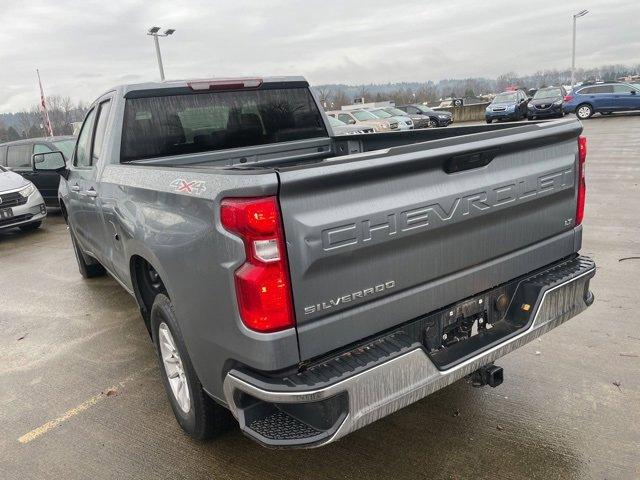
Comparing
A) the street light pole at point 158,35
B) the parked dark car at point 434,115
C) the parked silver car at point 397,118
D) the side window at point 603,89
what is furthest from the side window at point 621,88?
the street light pole at point 158,35

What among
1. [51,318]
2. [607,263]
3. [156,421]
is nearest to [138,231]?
[156,421]

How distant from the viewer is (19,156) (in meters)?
12.2

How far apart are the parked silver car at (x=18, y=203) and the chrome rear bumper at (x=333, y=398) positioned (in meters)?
8.92

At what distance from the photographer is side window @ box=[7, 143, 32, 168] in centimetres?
1197

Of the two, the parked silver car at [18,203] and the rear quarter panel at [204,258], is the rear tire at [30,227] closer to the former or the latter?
the parked silver car at [18,203]

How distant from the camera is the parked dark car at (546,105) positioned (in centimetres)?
2606

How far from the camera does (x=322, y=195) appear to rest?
210cm

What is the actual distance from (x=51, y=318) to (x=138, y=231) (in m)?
2.97

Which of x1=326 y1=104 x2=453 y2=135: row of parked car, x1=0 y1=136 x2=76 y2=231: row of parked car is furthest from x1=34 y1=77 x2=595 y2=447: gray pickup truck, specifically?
x1=326 y1=104 x2=453 y2=135: row of parked car

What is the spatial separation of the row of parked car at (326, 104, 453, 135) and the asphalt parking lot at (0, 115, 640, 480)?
13614mm

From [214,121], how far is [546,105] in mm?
25686

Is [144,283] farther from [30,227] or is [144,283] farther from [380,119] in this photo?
[380,119]

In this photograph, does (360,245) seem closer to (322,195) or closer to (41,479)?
(322,195)

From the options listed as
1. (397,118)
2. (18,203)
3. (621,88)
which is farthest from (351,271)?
(621,88)
